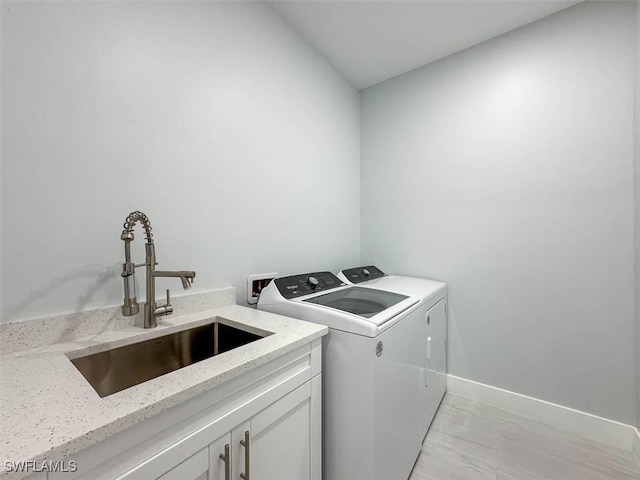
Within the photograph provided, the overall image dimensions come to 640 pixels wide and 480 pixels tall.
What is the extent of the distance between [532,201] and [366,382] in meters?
1.67

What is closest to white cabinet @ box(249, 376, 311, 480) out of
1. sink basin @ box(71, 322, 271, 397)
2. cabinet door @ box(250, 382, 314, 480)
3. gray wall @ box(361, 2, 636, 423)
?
cabinet door @ box(250, 382, 314, 480)

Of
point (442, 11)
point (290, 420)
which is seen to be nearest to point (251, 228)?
point (290, 420)

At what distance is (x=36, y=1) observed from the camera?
908 millimetres

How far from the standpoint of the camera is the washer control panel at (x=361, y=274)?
6.70 ft

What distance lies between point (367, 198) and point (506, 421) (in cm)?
197

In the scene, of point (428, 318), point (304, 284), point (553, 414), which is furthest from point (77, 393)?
point (553, 414)

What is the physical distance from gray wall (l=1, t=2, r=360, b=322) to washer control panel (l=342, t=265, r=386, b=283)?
1.02ft

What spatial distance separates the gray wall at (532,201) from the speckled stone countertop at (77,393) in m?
1.62

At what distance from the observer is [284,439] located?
3.18 ft

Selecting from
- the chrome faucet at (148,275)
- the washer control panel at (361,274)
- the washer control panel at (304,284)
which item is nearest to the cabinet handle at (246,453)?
the chrome faucet at (148,275)

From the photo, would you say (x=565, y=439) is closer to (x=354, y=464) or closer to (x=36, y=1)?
(x=354, y=464)

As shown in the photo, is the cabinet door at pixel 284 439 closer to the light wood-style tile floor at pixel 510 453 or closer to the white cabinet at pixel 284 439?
the white cabinet at pixel 284 439

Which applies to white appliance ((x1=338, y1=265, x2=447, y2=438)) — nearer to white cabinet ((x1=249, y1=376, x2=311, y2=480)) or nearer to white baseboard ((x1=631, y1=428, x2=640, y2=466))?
white cabinet ((x1=249, y1=376, x2=311, y2=480))

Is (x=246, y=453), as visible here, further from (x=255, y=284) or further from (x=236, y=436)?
(x=255, y=284)
